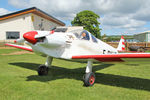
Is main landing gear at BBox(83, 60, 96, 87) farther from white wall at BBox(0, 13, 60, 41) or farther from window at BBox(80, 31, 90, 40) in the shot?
white wall at BBox(0, 13, 60, 41)

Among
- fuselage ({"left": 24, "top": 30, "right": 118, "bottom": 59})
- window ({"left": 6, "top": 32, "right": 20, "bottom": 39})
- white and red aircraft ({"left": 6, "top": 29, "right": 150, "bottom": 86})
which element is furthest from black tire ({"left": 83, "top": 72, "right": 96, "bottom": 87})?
window ({"left": 6, "top": 32, "right": 20, "bottom": 39})

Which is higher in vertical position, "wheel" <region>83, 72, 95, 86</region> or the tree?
the tree

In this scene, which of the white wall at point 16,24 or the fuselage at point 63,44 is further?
the white wall at point 16,24

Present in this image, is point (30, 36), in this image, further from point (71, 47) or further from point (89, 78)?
point (89, 78)

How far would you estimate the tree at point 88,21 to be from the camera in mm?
42062

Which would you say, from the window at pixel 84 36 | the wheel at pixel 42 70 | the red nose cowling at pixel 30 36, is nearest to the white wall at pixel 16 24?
the wheel at pixel 42 70

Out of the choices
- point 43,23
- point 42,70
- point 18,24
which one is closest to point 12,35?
point 18,24

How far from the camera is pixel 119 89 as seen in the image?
17.1ft

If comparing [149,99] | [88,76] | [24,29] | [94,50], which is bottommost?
[149,99]

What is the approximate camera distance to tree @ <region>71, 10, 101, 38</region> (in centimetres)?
4206

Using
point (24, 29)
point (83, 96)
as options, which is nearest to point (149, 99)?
point (83, 96)

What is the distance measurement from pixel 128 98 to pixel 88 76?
1711 millimetres

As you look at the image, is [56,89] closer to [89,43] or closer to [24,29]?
[89,43]

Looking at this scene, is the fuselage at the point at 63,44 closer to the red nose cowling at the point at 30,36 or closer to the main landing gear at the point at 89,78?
the red nose cowling at the point at 30,36
